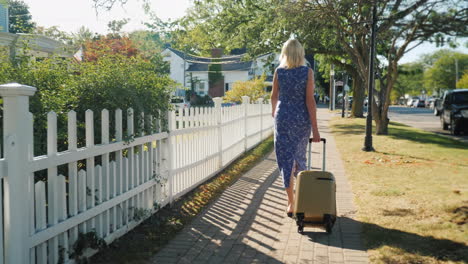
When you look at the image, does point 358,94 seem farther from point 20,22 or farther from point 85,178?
point 85,178

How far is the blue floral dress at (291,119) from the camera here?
5352 mm

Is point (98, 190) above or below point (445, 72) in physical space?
below

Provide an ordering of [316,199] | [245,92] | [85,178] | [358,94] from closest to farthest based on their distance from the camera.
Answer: [85,178] < [316,199] < [358,94] < [245,92]

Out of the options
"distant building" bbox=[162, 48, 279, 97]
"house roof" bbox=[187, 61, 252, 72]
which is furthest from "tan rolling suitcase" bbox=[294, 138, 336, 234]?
"house roof" bbox=[187, 61, 252, 72]

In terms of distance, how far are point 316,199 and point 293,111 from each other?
1.04m

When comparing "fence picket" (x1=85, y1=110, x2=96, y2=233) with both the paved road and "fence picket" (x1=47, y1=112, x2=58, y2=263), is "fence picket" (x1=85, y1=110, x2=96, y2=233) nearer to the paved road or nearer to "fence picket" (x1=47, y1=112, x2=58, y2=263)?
"fence picket" (x1=47, y1=112, x2=58, y2=263)

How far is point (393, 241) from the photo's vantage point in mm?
4703

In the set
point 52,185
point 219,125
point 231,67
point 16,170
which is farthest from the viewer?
point 231,67

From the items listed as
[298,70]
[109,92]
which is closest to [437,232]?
[298,70]

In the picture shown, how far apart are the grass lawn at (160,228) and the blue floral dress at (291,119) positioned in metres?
1.39

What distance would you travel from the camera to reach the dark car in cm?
1922

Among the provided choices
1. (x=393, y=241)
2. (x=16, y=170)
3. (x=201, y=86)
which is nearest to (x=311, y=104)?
(x=393, y=241)

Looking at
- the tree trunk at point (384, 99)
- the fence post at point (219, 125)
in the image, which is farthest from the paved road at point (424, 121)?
the fence post at point (219, 125)

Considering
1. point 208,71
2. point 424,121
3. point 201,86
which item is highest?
point 208,71
